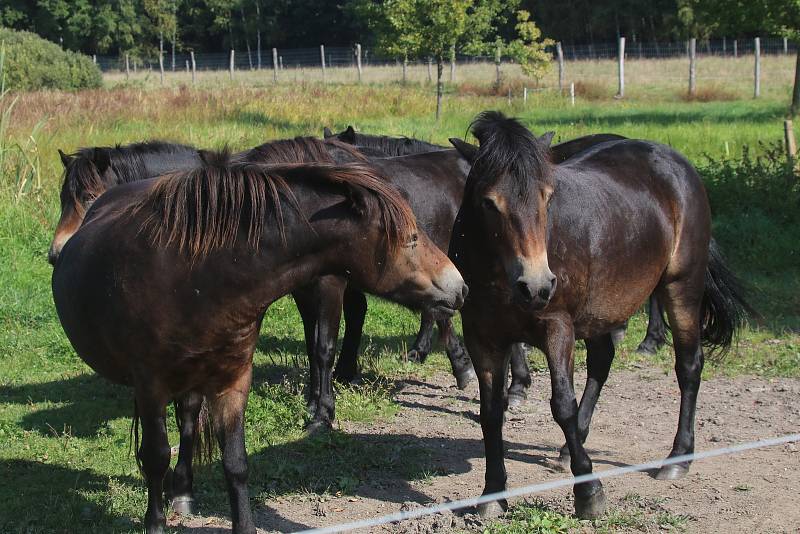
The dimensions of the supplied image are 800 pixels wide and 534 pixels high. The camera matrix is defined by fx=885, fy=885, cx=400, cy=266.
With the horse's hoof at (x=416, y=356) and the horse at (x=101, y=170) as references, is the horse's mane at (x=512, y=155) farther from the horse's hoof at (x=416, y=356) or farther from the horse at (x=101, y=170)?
the horse's hoof at (x=416, y=356)

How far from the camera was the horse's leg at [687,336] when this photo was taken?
5508mm

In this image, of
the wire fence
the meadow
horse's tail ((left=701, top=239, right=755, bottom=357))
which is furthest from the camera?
the wire fence

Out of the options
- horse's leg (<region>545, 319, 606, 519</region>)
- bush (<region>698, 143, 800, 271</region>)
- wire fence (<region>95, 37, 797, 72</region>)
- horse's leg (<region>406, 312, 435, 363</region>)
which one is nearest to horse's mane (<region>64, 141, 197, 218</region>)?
horse's leg (<region>406, 312, 435, 363</region>)

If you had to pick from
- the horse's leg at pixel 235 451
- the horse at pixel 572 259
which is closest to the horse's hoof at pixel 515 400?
the horse at pixel 572 259

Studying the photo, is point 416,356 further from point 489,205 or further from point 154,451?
point 154,451

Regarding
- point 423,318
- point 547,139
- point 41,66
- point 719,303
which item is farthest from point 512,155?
point 41,66

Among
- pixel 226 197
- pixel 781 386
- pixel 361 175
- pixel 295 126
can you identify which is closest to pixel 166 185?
pixel 226 197

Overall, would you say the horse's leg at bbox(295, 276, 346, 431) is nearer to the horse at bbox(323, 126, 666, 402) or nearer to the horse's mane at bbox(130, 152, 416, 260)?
the horse at bbox(323, 126, 666, 402)

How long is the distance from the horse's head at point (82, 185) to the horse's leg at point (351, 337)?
2089 mm

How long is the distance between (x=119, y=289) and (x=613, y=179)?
2909 mm

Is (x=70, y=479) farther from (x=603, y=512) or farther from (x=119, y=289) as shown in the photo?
(x=603, y=512)

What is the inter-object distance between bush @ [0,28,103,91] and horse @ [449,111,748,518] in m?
25.9

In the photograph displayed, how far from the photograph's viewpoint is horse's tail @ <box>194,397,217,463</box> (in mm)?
4797

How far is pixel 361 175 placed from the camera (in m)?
3.68
